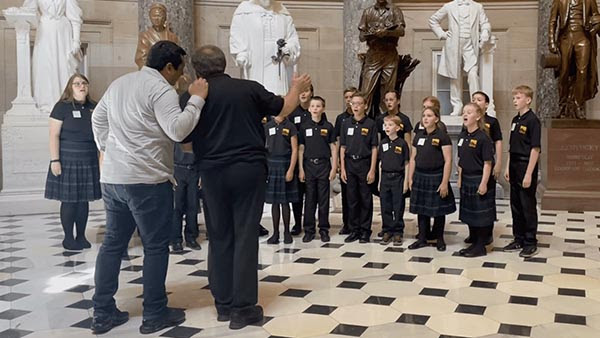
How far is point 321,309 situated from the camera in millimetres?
4133

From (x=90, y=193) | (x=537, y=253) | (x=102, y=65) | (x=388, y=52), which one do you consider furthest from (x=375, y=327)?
(x=102, y=65)

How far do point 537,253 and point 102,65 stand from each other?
7.57 metres

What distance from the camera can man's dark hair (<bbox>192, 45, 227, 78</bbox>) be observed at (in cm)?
379

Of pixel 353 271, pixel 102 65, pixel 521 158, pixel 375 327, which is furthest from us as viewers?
pixel 102 65

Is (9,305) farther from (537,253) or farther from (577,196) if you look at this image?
(577,196)

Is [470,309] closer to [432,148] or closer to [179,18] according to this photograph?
[432,148]

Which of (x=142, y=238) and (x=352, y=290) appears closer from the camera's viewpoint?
(x=142, y=238)

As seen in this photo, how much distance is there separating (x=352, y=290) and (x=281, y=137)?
6.43ft

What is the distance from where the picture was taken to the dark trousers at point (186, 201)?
5.83 metres

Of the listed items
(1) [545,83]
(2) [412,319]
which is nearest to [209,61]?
(2) [412,319]

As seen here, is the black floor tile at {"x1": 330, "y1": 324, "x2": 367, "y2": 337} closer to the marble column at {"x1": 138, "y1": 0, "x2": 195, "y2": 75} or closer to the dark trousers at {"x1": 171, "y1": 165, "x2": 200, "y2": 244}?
the dark trousers at {"x1": 171, "y1": 165, "x2": 200, "y2": 244}

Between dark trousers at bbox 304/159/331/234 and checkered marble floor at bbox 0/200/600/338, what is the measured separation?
21 cm

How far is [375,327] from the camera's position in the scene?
149 inches

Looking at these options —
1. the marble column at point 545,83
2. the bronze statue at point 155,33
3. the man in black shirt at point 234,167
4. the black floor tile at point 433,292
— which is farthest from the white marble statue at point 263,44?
the marble column at point 545,83
